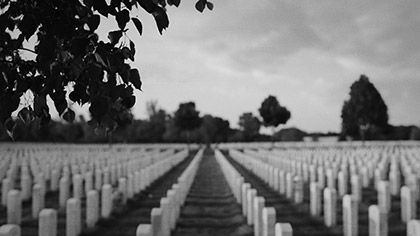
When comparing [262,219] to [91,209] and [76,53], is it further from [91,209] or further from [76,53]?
[76,53]

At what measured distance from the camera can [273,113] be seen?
181ft

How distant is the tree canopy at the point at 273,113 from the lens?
181 ft

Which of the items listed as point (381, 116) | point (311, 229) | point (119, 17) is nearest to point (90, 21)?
point (119, 17)

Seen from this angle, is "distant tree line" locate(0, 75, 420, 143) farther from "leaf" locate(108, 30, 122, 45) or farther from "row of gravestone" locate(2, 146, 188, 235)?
"leaf" locate(108, 30, 122, 45)

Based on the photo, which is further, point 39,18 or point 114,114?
point 114,114

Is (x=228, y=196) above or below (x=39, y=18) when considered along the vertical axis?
below

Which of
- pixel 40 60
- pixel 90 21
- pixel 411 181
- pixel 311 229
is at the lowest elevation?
pixel 311 229

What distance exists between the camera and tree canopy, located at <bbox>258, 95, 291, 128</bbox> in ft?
181

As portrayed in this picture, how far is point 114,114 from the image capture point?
268cm

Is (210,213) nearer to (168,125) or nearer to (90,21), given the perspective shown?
(90,21)

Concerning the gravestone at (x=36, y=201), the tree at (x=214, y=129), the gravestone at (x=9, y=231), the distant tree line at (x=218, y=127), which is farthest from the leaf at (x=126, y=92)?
the tree at (x=214, y=129)

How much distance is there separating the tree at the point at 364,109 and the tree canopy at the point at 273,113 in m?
7.18

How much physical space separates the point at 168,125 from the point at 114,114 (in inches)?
2484

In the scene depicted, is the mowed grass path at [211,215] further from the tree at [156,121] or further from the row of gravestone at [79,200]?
the tree at [156,121]
